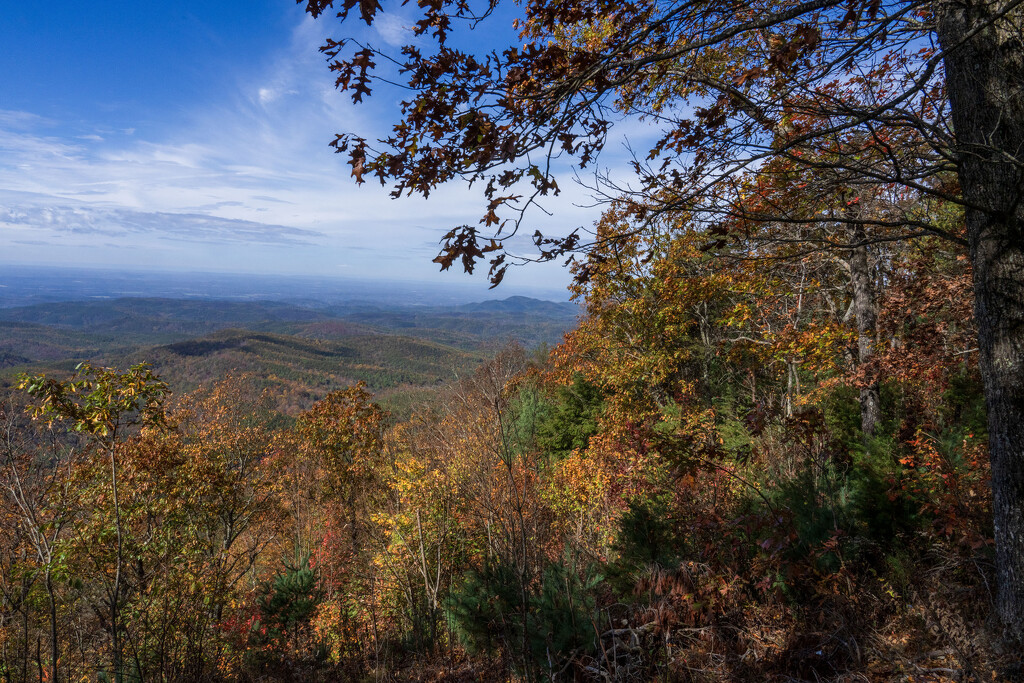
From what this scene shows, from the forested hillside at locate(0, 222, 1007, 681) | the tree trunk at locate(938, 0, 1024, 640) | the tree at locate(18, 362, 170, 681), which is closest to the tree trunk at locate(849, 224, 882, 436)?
the forested hillside at locate(0, 222, 1007, 681)

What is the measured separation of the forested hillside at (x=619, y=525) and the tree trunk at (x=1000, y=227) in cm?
57

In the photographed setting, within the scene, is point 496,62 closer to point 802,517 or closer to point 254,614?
point 802,517

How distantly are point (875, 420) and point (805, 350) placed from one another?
1.48 metres

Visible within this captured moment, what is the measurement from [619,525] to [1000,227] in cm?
404

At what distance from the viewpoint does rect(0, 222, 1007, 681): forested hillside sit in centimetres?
332

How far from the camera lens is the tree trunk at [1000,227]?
2.61 m

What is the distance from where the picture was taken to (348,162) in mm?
2279

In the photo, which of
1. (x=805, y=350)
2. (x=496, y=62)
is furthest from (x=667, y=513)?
(x=496, y=62)

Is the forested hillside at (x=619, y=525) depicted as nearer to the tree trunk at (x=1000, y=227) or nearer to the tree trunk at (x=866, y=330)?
the tree trunk at (x=866, y=330)

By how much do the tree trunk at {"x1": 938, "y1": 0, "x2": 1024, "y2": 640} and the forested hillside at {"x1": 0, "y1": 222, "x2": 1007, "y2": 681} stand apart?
569mm

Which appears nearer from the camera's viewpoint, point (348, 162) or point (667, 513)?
point (348, 162)

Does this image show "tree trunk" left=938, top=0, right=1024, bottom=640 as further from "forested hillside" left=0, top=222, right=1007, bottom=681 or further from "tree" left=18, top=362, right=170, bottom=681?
"tree" left=18, top=362, right=170, bottom=681

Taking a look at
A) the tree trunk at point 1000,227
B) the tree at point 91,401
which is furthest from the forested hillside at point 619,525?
the tree trunk at point 1000,227

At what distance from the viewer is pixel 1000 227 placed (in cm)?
264
